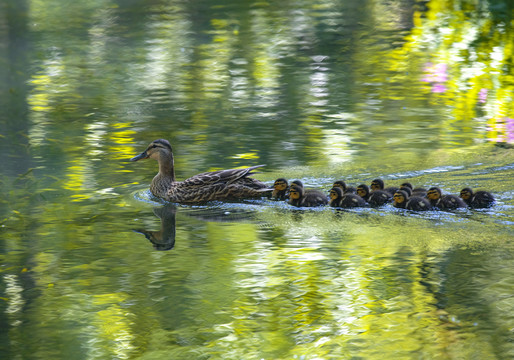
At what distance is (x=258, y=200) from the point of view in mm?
7969

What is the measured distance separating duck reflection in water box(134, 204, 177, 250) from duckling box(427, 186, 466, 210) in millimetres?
2059

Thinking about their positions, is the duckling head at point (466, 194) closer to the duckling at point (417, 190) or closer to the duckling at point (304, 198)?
the duckling at point (417, 190)

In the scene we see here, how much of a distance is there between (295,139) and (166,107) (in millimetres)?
2581

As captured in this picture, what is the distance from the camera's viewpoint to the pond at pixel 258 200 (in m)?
5.18

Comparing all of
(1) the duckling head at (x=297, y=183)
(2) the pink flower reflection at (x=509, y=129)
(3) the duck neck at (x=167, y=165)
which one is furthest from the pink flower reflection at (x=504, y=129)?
(3) the duck neck at (x=167, y=165)

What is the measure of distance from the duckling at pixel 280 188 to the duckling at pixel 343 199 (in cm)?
44

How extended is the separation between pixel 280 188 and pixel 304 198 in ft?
1.05

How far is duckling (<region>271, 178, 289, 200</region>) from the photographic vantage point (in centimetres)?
780

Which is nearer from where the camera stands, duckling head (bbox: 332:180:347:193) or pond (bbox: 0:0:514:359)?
pond (bbox: 0:0:514:359)

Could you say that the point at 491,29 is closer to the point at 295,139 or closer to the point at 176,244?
the point at 295,139

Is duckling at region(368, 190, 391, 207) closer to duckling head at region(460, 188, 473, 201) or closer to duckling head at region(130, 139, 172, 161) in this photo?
duckling head at region(460, 188, 473, 201)

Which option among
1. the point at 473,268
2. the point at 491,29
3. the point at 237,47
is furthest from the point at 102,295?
the point at 491,29

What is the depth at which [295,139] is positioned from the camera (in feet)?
32.5

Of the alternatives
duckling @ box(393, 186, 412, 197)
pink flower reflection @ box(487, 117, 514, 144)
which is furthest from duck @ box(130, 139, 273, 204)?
pink flower reflection @ box(487, 117, 514, 144)
